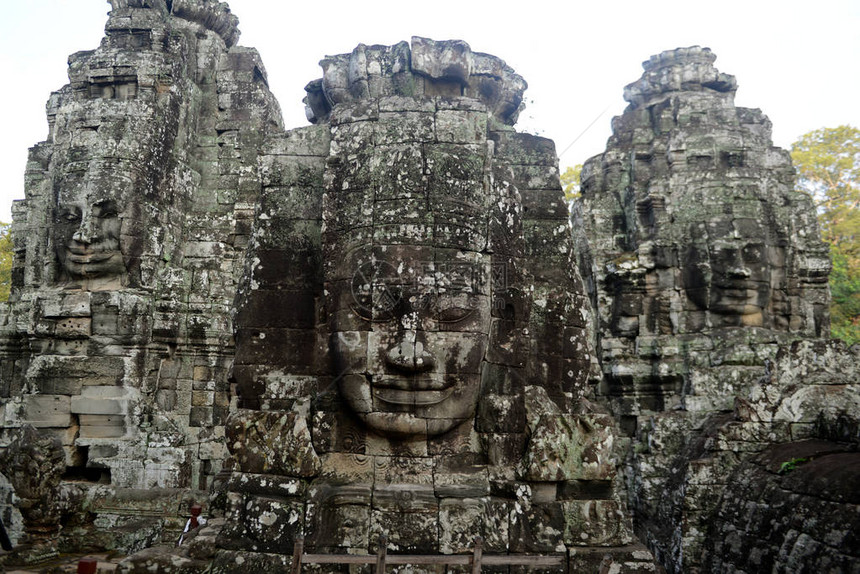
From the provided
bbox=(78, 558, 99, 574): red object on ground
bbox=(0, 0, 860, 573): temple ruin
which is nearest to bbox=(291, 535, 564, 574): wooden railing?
bbox=(0, 0, 860, 573): temple ruin

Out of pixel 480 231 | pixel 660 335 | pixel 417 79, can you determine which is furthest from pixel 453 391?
pixel 660 335

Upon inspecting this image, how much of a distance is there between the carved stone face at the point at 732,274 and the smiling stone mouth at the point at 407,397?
8.21m

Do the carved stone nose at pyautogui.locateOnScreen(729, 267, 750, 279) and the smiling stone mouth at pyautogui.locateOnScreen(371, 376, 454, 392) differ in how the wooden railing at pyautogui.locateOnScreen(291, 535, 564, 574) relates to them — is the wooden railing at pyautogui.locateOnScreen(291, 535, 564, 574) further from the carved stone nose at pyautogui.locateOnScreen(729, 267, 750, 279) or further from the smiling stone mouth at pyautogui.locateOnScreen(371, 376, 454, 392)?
the carved stone nose at pyautogui.locateOnScreen(729, 267, 750, 279)

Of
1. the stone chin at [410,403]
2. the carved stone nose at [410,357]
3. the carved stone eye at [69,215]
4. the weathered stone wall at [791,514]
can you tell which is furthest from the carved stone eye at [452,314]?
the carved stone eye at [69,215]

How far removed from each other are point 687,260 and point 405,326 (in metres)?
8.56

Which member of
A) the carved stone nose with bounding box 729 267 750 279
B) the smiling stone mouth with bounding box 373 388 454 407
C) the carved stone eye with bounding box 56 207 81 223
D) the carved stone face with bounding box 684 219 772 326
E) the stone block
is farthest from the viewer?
the carved stone face with bounding box 684 219 772 326

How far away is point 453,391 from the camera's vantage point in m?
5.18

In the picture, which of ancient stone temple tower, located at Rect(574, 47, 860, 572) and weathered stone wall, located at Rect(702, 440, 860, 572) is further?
ancient stone temple tower, located at Rect(574, 47, 860, 572)

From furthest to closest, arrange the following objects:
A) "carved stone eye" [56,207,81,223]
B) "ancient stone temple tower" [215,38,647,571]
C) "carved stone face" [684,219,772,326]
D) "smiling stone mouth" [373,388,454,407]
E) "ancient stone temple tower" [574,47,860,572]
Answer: "carved stone face" [684,219,772,326]
"ancient stone temple tower" [574,47,860,572]
"carved stone eye" [56,207,81,223]
"smiling stone mouth" [373,388,454,407]
"ancient stone temple tower" [215,38,647,571]

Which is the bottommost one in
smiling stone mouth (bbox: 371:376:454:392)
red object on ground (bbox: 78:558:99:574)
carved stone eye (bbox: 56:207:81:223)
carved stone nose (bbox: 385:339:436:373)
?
red object on ground (bbox: 78:558:99:574)

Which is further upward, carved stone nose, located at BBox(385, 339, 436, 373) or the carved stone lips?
the carved stone lips

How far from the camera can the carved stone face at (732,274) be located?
11.7 m

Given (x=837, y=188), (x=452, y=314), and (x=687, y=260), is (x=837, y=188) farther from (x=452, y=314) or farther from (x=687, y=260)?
(x=452, y=314)

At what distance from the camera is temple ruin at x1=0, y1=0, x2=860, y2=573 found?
5.13 m
